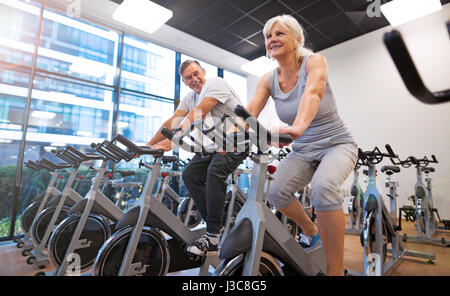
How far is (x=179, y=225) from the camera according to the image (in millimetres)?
1785

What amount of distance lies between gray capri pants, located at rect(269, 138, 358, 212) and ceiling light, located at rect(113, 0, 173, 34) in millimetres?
3444

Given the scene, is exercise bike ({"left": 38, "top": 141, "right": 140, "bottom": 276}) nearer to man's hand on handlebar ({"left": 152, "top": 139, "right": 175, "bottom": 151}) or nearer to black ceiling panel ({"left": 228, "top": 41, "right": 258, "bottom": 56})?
man's hand on handlebar ({"left": 152, "top": 139, "right": 175, "bottom": 151})

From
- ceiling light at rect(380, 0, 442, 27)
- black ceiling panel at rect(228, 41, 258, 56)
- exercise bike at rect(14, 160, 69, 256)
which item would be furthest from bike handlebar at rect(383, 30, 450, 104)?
black ceiling panel at rect(228, 41, 258, 56)

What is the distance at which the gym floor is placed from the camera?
1.97 meters

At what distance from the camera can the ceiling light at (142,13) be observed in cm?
359

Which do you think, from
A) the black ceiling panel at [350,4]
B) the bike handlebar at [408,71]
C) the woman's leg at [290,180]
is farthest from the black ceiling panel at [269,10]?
the bike handlebar at [408,71]

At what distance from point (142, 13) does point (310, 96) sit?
367cm

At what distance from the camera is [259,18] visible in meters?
4.20

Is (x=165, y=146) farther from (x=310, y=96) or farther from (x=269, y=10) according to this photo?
(x=269, y=10)

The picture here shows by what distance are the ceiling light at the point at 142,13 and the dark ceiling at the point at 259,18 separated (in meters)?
0.18
